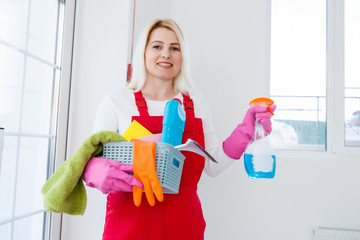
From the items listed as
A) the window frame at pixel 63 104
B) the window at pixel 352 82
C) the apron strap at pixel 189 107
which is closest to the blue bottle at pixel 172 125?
the apron strap at pixel 189 107

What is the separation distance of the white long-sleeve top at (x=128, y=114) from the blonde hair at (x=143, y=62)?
6cm

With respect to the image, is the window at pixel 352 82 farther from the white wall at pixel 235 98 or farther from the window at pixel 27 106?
the window at pixel 27 106

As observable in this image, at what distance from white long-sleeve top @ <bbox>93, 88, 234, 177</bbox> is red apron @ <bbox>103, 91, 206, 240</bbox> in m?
0.04

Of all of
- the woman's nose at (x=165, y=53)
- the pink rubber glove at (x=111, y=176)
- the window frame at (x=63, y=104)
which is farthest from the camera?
the window frame at (x=63, y=104)

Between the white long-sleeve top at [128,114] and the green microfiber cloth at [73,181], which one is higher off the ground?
the white long-sleeve top at [128,114]

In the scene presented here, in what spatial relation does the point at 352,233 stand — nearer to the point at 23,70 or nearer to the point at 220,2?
the point at 220,2

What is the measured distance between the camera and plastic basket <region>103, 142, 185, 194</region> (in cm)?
85

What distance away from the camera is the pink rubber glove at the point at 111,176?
0.84 metres

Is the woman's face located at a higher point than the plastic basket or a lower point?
higher

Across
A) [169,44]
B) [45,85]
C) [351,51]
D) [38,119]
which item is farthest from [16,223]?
[351,51]

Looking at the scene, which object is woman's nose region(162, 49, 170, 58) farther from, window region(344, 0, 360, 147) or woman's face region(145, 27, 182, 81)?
window region(344, 0, 360, 147)

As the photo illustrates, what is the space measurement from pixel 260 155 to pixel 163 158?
1.47ft

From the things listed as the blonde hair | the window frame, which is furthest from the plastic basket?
the window frame

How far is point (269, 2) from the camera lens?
2.14 meters
